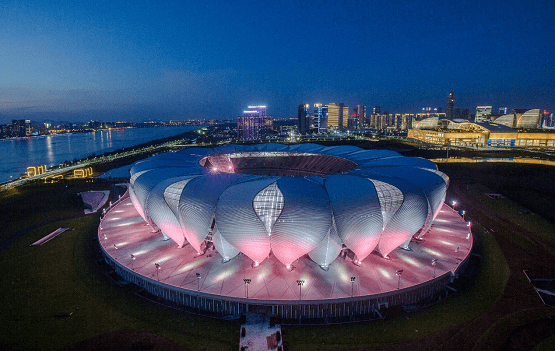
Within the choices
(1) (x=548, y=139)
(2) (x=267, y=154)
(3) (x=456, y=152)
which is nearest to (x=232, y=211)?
(2) (x=267, y=154)

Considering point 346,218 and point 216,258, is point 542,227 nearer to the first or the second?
point 346,218

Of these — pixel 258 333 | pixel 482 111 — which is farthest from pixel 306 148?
pixel 482 111

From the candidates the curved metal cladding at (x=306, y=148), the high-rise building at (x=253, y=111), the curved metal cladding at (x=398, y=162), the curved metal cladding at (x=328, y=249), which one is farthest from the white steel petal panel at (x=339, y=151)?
the high-rise building at (x=253, y=111)

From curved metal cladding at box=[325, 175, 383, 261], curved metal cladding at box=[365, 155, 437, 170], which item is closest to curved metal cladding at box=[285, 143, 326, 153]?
curved metal cladding at box=[365, 155, 437, 170]

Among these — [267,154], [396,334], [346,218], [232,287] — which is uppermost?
[267,154]

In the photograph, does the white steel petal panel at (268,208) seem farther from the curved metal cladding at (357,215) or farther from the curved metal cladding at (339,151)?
the curved metal cladding at (339,151)

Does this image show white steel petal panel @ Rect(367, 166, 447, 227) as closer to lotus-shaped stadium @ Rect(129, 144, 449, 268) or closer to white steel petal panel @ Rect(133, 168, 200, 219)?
lotus-shaped stadium @ Rect(129, 144, 449, 268)
